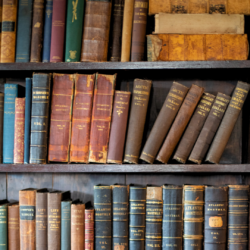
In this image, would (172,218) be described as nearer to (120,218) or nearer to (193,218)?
(193,218)

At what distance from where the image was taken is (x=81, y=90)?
38.1 inches

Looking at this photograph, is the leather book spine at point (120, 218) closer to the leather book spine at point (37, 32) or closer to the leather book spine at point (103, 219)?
the leather book spine at point (103, 219)

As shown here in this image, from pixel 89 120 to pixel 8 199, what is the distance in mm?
545

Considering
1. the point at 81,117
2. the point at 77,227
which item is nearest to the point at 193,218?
the point at 77,227

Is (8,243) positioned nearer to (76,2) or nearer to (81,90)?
(81,90)

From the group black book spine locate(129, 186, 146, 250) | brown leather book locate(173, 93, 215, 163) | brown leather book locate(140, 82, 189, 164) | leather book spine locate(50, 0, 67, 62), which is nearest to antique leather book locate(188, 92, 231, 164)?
brown leather book locate(173, 93, 215, 163)

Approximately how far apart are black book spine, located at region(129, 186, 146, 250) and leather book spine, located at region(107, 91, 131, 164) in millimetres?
130

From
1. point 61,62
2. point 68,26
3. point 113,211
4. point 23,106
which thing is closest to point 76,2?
point 68,26

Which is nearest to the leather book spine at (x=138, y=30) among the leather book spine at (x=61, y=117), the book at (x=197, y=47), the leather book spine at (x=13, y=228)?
the book at (x=197, y=47)

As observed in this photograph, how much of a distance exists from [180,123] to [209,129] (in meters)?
0.10

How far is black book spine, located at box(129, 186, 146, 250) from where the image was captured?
3.13ft

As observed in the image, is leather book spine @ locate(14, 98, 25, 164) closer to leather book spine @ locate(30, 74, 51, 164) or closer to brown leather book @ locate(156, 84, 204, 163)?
leather book spine @ locate(30, 74, 51, 164)

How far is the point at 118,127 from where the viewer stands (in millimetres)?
953

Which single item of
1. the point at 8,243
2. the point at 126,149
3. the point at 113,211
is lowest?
the point at 8,243
